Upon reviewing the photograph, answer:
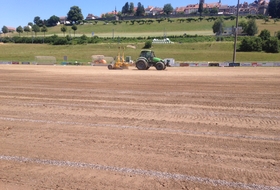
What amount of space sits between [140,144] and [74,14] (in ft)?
608

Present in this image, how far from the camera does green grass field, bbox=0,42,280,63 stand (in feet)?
191

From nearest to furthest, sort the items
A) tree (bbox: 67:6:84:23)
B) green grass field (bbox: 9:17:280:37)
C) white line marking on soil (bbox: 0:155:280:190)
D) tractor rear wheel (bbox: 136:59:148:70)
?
white line marking on soil (bbox: 0:155:280:190) < tractor rear wheel (bbox: 136:59:148:70) < green grass field (bbox: 9:17:280:37) < tree (bbox: 67:6:84:23)

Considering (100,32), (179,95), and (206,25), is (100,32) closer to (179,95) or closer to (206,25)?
(206,25)

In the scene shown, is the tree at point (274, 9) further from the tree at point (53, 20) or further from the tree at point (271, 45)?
the tree at point (53, 20)

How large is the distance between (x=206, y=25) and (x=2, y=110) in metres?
127

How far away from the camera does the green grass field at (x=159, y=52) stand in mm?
58125

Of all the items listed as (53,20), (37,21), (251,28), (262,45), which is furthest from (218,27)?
(37,21)

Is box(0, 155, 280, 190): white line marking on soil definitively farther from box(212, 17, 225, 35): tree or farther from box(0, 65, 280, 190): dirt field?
box(212, 17, 225, 35): tree

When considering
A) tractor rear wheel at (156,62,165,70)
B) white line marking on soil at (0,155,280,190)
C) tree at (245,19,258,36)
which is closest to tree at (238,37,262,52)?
tree at (245,19,258,36)

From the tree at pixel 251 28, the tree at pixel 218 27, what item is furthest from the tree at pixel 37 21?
the tree at pixel 251 28

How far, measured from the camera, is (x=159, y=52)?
69.1 meters

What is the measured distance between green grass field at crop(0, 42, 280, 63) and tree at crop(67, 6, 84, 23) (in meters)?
98.9

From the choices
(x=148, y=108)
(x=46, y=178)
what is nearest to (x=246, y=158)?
(x=46, y=178)

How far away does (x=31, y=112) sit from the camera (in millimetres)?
10844
